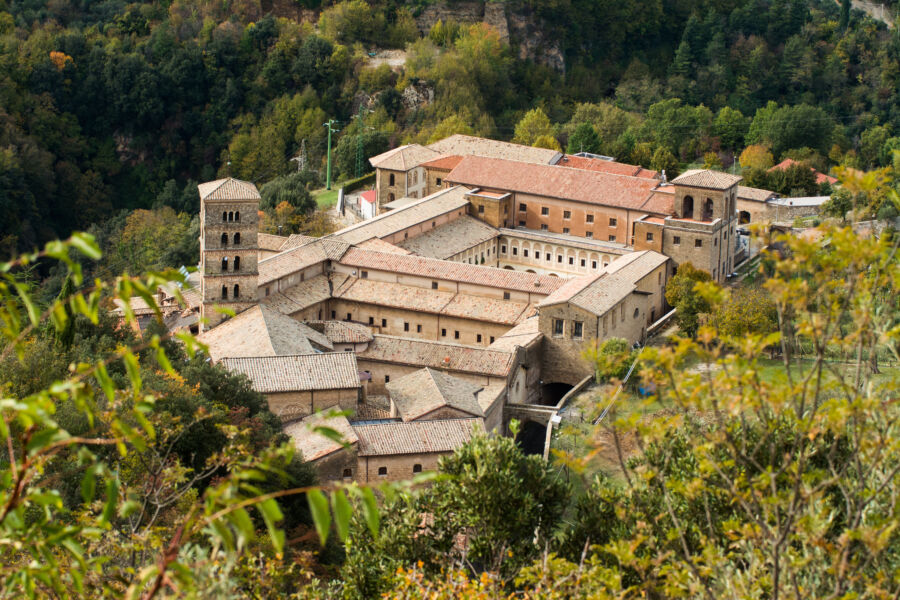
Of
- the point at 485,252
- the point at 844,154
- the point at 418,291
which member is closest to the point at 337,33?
the point at 844,154

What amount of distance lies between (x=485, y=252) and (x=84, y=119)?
37.7m

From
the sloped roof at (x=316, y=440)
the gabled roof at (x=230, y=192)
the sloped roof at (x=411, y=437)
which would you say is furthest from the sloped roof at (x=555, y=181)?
the sloped roof at (x=316, y=440)

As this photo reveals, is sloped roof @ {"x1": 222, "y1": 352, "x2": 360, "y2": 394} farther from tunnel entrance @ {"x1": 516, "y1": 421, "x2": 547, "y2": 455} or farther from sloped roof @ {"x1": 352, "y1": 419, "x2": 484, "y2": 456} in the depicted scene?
tunnel entrance @ {"x1": 516, "y1": 421, "x2": 547, "y2": 455}

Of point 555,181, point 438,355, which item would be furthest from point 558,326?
point 555,181

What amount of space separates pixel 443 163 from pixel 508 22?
36034 mm

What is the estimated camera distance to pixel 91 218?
242 feet

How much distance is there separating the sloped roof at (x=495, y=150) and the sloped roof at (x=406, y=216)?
5.82m

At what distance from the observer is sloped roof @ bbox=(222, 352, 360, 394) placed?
33.9 metres

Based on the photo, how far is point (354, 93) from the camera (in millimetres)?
79375

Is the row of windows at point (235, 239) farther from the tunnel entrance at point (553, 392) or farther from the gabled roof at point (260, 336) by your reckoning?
the tunnel entrance at point (553, 392)

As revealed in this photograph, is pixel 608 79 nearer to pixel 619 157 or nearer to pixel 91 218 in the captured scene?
pixel 619 157

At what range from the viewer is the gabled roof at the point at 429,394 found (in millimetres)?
33688

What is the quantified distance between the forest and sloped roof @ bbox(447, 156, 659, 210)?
1113cm

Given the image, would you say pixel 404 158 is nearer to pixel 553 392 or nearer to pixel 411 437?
pixel 553 392
